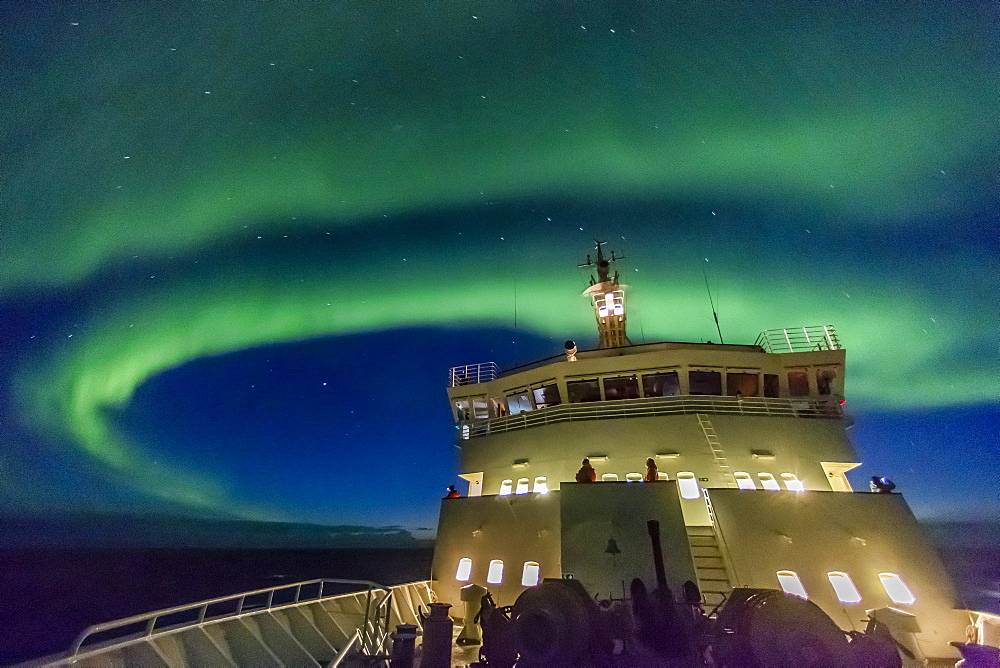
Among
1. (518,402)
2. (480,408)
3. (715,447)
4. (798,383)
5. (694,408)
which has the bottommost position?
(715,447)

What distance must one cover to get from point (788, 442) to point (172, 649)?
14.4m

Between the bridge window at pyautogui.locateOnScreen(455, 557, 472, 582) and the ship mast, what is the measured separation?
10048 millimetres

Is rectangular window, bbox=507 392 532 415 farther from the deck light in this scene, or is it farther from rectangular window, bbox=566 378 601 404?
the deck light

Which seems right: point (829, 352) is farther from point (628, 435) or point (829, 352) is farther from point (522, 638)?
point (522, 638)

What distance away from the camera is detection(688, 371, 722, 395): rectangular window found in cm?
1411

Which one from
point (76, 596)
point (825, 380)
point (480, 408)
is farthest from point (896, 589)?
point (76, 596)

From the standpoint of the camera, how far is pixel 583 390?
14.7 meters

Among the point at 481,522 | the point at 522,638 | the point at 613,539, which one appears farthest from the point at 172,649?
the point at 613,539

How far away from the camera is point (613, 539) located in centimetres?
877

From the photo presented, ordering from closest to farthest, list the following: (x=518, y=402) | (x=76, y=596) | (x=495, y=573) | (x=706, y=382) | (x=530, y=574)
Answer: (x=530, y=574) → (x=495, y=573) → (x=706, y=382) → (x=518, y=402) → (x=76, y=596)

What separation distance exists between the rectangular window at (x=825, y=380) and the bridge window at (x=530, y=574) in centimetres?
1098

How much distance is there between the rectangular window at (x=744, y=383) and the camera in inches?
561

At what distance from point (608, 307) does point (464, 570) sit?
1150 cm

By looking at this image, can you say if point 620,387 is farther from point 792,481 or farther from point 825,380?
point 825,380
